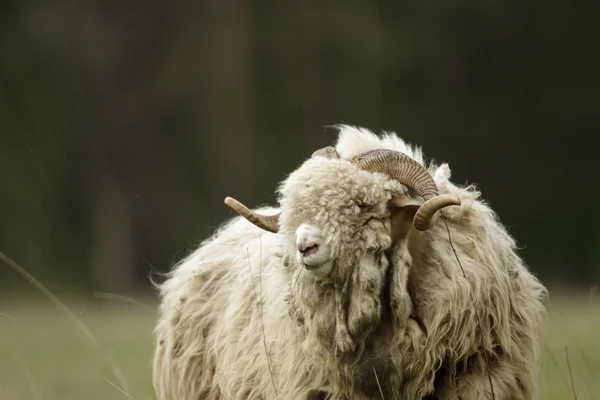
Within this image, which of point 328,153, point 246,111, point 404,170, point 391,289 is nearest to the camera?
point 391,289

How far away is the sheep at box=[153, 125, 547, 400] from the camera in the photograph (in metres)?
4.27

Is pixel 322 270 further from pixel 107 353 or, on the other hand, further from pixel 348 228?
pixel 107 353

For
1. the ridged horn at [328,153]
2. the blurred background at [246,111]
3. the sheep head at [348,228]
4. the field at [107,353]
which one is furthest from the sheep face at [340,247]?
the blurred background at [246,111]

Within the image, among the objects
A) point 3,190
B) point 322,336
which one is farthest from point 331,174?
point 3,190

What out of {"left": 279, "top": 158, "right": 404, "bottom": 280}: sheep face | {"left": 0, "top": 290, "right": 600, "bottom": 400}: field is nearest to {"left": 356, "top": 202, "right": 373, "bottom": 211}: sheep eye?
{"left": 279, "top": 158, "right": 404, "bottom": 280}: sheep face

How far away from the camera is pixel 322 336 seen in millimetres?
4375

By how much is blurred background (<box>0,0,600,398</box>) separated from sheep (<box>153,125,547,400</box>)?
50.9 feet

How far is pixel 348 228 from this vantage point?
14.0 ft

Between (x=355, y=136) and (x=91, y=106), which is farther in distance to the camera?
(x=91, y=106)

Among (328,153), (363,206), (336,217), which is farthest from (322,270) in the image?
(328,153)

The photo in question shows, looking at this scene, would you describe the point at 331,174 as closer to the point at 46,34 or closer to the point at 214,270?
the point at 214,270

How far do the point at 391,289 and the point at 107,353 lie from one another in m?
2.49

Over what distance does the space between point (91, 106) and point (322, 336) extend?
24.3 m

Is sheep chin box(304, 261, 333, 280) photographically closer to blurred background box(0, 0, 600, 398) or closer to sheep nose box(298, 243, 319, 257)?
sheep nose box(298, 243, 319, 257)
